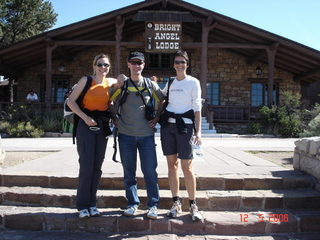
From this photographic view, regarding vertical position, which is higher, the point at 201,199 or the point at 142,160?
the point at 142,160

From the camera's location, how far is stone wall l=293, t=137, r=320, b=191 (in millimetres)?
3652

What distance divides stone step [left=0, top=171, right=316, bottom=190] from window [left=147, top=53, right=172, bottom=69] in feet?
35.6

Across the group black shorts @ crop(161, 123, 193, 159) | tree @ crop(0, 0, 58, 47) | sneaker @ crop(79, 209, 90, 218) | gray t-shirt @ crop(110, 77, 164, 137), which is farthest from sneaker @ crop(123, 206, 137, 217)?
tree @ crop(0, 0, 58, 47)

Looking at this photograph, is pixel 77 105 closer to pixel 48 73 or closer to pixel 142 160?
pixel 142 160

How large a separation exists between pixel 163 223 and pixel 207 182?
94cm

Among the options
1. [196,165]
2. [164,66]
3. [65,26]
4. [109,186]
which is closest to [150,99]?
[109,186]

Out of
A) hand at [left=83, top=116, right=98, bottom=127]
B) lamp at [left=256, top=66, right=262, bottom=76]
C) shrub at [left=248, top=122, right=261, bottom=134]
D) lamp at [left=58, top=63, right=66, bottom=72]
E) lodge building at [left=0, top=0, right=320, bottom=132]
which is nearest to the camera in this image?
hand at [left=83, top=116, right=98, bottom=127]

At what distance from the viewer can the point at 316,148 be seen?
3646 millimetres

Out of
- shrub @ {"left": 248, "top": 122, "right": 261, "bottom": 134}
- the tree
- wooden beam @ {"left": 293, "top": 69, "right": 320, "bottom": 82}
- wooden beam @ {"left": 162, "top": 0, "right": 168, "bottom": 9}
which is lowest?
shrub @ {"left": 248, "top": 122, "right": 261, "bottom": 134}

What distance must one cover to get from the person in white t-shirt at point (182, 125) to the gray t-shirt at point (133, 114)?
0.15 m

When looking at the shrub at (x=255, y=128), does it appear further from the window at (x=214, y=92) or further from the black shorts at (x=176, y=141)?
the black shorts at (x=176, y=141)

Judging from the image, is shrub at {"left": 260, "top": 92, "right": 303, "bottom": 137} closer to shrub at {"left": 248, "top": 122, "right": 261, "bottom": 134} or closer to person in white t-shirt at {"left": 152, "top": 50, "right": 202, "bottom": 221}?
shrub at {"left": 248, "top": 122, "right": 261, "bottom": 134}

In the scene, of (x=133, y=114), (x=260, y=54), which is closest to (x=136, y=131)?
(x=133, y=114)

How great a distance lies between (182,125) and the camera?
2855 millimetres
